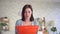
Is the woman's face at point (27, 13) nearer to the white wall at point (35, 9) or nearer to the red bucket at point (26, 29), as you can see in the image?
the white wall at point (35, 9)

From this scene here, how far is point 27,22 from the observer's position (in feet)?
7.24

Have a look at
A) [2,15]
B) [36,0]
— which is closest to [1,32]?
[2,15]

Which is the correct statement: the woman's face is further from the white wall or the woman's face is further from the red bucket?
the red bucket

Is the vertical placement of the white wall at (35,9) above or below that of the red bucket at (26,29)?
above

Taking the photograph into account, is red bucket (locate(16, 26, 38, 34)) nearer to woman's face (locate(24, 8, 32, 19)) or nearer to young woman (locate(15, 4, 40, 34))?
young woman (locate(15, 4, 40, 34))

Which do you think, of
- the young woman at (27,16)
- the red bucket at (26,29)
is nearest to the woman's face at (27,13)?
the young woman at (27,16)

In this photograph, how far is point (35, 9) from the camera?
2246mm

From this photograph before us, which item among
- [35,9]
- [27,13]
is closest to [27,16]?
[27,13]

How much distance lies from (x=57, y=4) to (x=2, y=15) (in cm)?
103

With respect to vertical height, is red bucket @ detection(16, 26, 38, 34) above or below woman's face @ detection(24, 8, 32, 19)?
below

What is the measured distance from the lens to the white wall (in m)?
2.16

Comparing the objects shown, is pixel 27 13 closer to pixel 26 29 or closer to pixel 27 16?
pixel 27 16

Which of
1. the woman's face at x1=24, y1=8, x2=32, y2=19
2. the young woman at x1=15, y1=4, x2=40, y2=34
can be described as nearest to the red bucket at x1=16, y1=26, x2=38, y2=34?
the young woman at x1=15, y1=4, x2=40, y2=34

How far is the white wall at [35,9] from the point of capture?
216 centimetres
